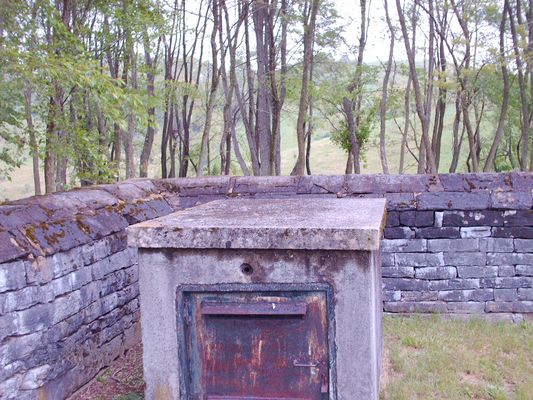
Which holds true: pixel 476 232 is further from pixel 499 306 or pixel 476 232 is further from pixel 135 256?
pixel 135 256

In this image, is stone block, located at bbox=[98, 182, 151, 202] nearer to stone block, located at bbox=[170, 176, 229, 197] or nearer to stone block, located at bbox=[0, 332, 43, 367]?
stone block, located at bbox=[170, 176, 229, 197]

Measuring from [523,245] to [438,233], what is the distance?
36.2 inches

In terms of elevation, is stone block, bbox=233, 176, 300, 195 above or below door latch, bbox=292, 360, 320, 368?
above

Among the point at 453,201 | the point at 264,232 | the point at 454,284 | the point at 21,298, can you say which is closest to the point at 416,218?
the point at 453,201

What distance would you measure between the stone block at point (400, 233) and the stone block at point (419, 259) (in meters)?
0.21

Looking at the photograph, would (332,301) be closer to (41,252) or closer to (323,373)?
(323,373)

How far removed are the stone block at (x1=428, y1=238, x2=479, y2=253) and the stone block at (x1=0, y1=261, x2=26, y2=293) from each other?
426 centimetres

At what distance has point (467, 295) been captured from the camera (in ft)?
19.4

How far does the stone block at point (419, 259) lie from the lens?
592 centimetres

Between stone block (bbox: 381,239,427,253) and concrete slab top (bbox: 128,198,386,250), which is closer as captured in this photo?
concrete slab top (bbox: 128,198,386,250)

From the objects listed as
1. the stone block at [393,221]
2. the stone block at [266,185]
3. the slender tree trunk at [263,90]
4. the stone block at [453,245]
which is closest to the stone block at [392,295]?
the stone block at [453,245]

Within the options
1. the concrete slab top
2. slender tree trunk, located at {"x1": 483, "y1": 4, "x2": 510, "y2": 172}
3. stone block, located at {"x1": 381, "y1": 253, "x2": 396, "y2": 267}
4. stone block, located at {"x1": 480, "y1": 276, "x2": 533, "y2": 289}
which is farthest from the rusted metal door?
slender tree trunk, located at {"x1": 483, "y1": 4, "x2": 510, "y2": 172}

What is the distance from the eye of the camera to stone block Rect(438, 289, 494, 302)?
587cm

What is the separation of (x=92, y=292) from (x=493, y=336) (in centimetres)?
401
